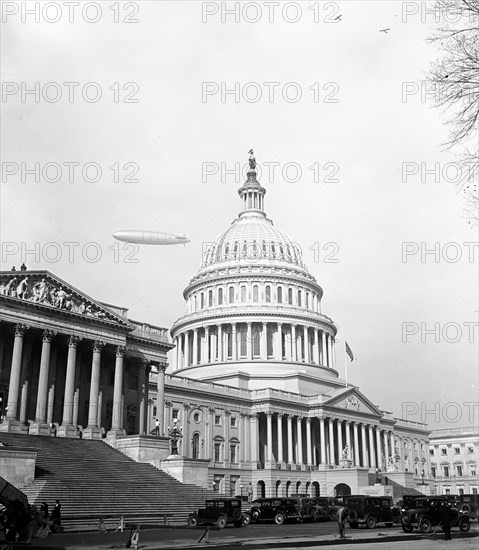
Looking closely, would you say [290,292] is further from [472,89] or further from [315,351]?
[472,89]

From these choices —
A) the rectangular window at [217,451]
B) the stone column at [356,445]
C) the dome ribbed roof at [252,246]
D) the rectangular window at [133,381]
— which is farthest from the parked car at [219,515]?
the dome ribbed roof at [252,246]

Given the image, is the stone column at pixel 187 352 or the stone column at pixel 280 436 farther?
the stone column at pixel 187 352

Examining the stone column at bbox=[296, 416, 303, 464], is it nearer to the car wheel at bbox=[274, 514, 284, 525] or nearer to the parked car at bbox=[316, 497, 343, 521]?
the parked car at bbox=[316, 497, 343, 521]

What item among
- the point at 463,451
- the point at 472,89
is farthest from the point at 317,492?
the point at 472,89

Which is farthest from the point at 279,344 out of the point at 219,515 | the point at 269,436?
the point at 219,515

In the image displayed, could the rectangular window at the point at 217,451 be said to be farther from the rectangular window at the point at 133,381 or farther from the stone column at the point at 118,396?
the stone column at the point at 118,396
